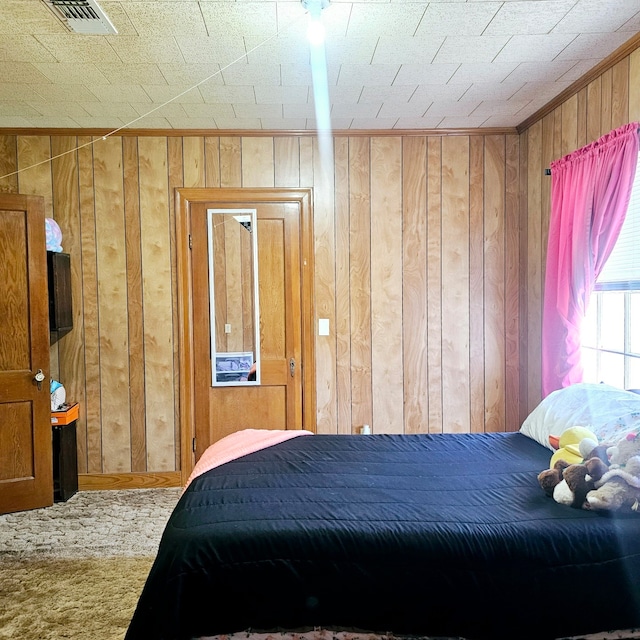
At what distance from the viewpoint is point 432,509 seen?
1.75m

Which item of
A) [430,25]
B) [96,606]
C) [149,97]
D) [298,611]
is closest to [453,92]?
[430,25]

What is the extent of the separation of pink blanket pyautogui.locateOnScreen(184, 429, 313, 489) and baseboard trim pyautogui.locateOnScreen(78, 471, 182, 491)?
1.32 metres

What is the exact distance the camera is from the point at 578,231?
9.05 feet

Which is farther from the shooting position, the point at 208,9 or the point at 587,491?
the point at 208,9

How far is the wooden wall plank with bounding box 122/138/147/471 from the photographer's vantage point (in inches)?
143

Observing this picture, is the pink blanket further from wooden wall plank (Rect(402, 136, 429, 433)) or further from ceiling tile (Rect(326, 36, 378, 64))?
ceiling tile (Rect(326, 36, 378, 64))

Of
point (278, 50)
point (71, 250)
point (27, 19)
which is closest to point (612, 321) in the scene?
point (278, 50)

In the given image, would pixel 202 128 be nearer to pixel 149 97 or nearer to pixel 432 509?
pixel 149 97

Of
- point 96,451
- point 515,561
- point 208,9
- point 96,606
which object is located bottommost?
point 96,606

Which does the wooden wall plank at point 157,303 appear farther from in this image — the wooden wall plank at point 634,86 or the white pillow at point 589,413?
the wooden wall plank at point 634,86

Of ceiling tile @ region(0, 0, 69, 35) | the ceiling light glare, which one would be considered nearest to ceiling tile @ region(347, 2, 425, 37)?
the ceiling light glare

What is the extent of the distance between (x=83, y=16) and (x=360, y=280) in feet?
7.51

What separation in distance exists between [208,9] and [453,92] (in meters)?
1.56

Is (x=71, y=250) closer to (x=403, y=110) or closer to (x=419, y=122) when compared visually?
(x=403, y=110)
